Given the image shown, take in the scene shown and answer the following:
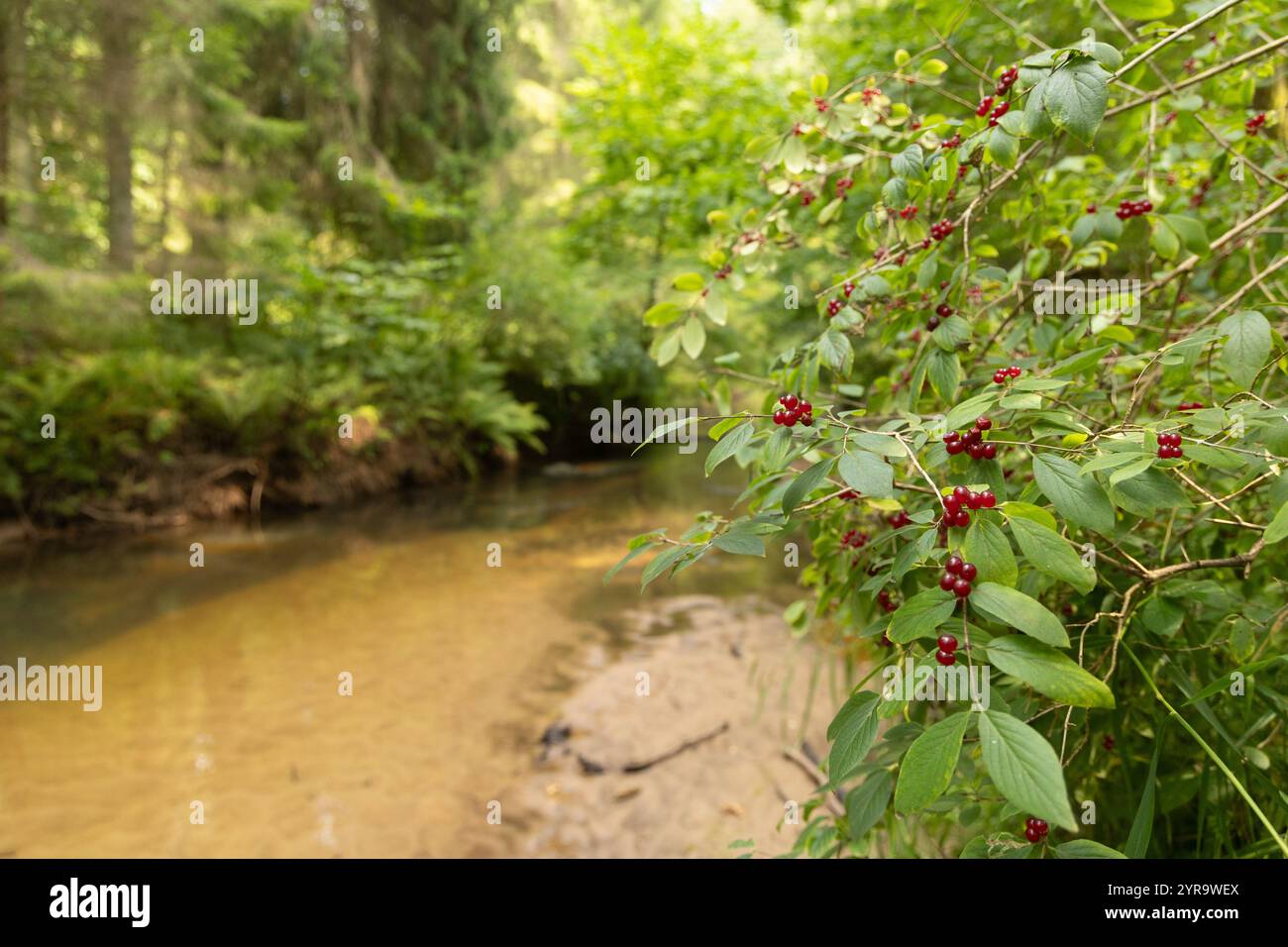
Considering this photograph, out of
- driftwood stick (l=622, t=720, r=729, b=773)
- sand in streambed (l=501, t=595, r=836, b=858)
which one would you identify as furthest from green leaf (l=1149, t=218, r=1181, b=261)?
driftwood stick (l=622, t=720, r=729, b=773)

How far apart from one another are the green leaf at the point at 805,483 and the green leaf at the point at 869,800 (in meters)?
0.47

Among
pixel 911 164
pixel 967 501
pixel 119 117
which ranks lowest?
pixel 967 501

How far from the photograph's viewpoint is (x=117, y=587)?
500cm

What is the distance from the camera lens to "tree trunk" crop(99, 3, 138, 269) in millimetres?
6750

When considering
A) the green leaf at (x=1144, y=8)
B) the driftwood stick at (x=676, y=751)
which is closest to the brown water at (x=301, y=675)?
the driftwood stick at (x=676, y=751)

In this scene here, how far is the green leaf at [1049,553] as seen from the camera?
625 millimetres

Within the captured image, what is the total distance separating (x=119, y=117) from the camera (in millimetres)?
6844

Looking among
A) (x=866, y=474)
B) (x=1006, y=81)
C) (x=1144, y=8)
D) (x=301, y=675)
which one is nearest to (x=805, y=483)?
(x=866, y=474)

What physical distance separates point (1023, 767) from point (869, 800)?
465 millimetres

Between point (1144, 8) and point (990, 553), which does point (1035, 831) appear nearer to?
point (990, 553)

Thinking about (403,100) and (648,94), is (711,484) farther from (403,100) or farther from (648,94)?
(403,100)

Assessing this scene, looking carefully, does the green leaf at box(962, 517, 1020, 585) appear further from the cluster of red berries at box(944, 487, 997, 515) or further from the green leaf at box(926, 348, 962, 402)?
the green leaf at box(926, 348, 962, 402)

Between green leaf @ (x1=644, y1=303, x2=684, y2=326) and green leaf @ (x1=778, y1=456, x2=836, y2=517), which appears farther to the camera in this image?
green leaf @ (x1=644, y1=303, x2=684, y2=326)

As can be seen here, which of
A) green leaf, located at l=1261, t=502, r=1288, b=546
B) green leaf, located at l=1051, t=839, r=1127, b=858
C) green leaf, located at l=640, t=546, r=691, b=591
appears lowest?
green leaf, located at l=1051, t=839, r=1127, b=858
